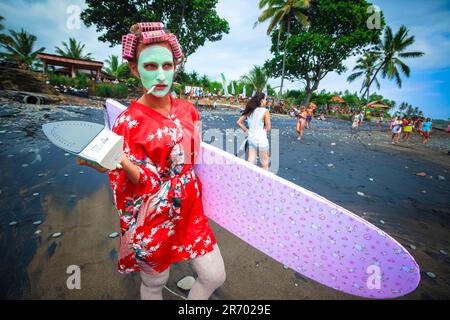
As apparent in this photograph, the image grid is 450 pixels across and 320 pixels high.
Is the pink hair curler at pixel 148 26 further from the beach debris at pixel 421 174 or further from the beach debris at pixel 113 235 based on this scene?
the beach debris at pixel 421 174

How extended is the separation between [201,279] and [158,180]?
0.66 metres

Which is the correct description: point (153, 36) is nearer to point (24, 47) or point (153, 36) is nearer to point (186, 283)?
A: point (186, 283)

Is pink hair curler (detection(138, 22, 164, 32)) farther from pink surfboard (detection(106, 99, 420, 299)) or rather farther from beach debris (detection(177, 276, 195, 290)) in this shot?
beach debris (detection(177, 276, 195, 290))

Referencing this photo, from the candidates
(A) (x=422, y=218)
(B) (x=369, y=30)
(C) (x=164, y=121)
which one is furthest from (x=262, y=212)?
(B) (x=369, y=30)

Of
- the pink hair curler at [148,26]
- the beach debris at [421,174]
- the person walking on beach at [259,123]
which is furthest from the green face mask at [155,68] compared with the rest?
the beach debris at [421,174]

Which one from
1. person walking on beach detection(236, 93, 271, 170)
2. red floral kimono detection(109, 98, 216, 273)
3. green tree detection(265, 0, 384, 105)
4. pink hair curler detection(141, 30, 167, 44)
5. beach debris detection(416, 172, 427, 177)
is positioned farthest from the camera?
green tree detection(265, 0, 384, 105)

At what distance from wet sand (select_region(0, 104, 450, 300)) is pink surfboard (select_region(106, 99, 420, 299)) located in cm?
74

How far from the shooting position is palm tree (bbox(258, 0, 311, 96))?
23.1 metres

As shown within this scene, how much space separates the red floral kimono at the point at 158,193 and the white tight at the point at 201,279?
0.17ft

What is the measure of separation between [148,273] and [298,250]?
1010mm

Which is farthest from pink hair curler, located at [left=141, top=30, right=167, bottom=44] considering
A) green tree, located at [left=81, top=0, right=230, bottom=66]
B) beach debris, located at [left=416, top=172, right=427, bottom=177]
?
green tree, located at [left=81, top=0, right=230, bottom=66]

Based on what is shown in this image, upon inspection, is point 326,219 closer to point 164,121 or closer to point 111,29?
point 164,121

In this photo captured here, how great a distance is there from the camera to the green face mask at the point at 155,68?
1.16 meters

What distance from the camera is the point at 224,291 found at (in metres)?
1.96
